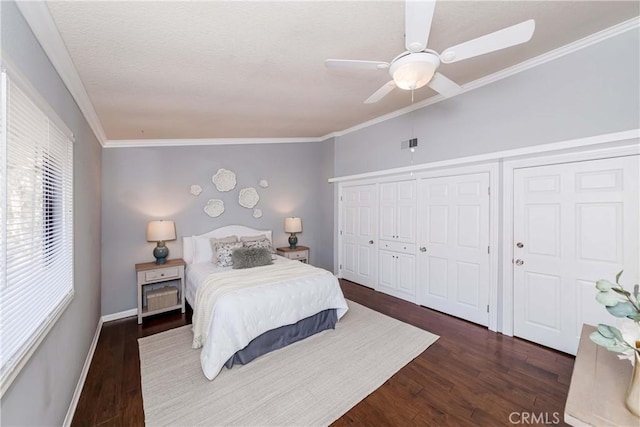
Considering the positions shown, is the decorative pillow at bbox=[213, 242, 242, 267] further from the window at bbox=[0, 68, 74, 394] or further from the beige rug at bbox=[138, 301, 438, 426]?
the window at bbox=[0, 68, 74, 394]

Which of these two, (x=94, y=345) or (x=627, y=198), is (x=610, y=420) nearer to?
(x=627, y=198)

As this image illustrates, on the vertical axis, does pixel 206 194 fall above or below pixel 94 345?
above

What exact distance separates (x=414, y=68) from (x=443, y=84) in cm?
47

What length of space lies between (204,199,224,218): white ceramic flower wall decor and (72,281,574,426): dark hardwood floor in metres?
1.97

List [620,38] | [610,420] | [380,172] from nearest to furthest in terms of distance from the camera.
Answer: [610,420] → [620,38] → [380,172]

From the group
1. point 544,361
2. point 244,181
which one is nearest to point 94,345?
point 244,181

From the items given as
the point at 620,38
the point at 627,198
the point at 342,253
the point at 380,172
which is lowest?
the point at 342,253

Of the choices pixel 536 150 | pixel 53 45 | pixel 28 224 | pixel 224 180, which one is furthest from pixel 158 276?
pixel 536 150

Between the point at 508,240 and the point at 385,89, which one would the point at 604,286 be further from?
the point at 508,240

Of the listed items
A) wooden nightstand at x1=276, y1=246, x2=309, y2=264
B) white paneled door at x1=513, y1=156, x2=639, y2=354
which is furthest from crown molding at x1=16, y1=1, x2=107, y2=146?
white paneled door at x1=513, y1=156, x2=639, y2=354

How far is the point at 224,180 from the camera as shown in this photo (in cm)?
449

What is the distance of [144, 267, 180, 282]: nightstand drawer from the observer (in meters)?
3.47

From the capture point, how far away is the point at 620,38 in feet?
7.26

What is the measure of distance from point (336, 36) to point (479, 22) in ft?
3.48
